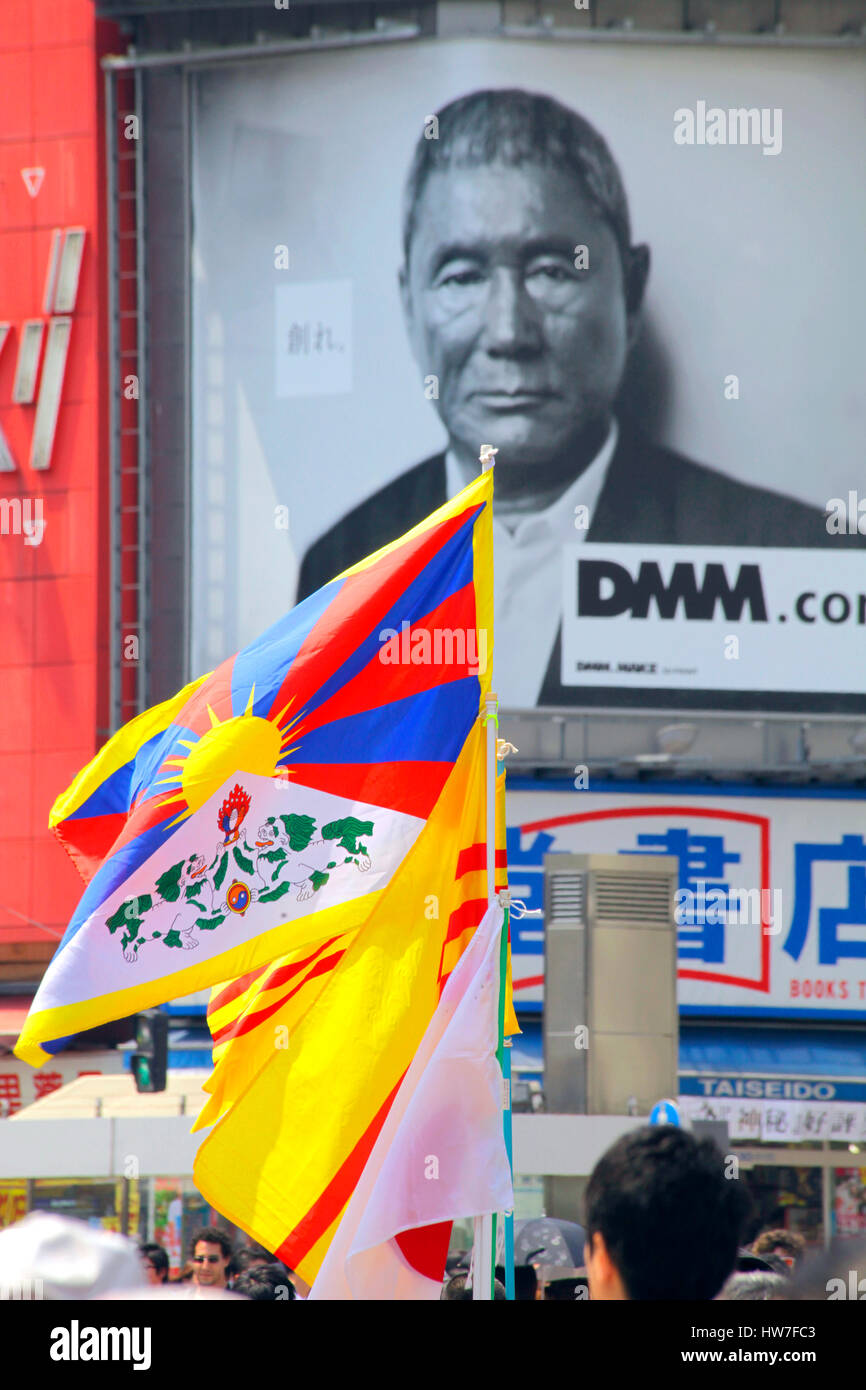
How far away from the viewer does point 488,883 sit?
6680 millimetres

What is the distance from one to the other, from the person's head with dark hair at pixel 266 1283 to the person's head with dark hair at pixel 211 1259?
0.34 m

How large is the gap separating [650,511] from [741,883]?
4.43 meters

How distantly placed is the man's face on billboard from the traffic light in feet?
28.7

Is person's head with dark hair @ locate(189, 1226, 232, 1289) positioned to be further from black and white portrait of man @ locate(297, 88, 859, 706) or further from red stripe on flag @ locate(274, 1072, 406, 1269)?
black and white portrait of man @ locate(297, 88, 859, 706)

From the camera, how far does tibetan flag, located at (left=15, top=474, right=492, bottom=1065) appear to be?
6.78 m

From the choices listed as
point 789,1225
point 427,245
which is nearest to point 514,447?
point 427,245

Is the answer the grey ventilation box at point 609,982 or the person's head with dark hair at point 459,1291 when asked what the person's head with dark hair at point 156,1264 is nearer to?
the person's head with dark hair at point 459,1291

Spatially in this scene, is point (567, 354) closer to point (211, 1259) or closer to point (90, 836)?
point (211, 1259)

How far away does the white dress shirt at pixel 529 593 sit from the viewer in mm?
20719

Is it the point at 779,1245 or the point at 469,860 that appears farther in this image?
the point at 779,1245

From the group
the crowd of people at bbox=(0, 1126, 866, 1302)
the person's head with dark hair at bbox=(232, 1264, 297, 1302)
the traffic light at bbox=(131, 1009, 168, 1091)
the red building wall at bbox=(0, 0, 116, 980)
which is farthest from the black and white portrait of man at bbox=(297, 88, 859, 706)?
the crowd of people at bbox=(0, 1126, 866, 1302)

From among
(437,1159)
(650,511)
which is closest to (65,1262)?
(437,1159)

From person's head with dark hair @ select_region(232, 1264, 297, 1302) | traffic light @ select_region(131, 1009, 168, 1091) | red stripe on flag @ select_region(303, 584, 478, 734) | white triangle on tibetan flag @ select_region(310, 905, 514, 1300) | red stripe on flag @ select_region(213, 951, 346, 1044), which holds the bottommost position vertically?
traffic light @ select_region(131, 1009, 168, 1091)

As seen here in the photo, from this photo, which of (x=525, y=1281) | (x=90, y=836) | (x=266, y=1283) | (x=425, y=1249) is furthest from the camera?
(x=525, y=1281)
